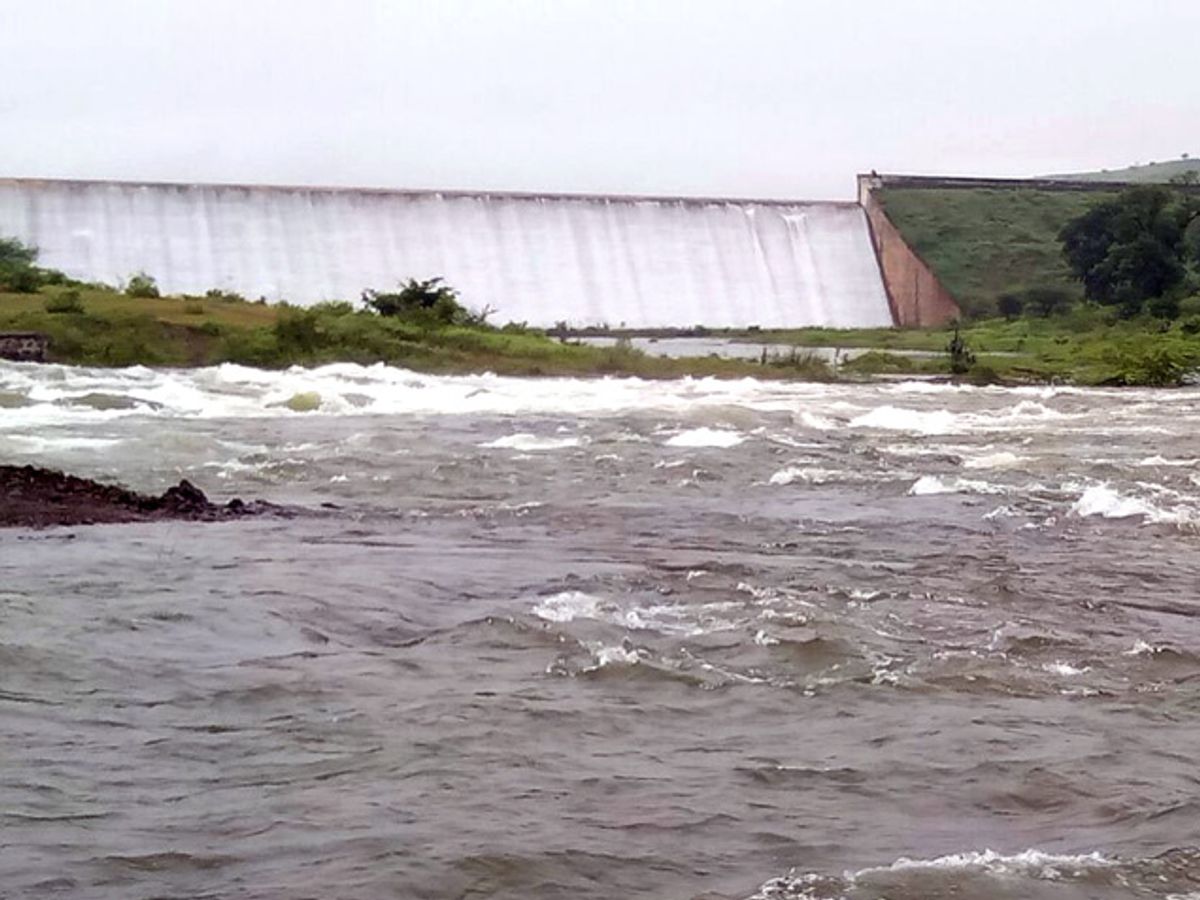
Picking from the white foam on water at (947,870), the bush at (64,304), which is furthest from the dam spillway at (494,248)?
the white foam on water at (947,870)

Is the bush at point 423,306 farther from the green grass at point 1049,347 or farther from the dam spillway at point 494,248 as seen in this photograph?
the dam spillway at point 494,248

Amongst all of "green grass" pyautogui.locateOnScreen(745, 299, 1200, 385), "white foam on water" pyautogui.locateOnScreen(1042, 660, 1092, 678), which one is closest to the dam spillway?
"green grass" pyautogui.locateOnScreen(745, 299, 1200, 385)

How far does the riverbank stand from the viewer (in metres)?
38.0

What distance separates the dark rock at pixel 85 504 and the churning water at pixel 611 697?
0.65 m

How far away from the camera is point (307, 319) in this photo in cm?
3994

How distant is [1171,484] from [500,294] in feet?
155

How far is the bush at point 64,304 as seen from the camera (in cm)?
3916

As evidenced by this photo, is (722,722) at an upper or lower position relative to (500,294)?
lower

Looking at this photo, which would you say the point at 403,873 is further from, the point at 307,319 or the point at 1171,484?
the point at 307,319

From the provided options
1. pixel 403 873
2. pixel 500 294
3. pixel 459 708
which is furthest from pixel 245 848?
pixel 500 294

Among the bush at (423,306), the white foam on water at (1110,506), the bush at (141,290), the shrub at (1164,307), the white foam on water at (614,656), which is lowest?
the white foam on water at (1110,506)

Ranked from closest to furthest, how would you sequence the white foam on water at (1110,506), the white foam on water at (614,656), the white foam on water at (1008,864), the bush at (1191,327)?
the white foam on water at (1008,864) < the white foam on water at (614,656) < the white foam on water at (1110,506) < the bush at (1191,327)

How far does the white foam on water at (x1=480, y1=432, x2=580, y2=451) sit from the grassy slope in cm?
5142

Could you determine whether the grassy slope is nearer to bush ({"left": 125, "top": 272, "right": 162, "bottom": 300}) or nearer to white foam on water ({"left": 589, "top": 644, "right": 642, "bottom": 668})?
bush ({"left": 125, "top": 272, "right": 162, "bottom": 300})
